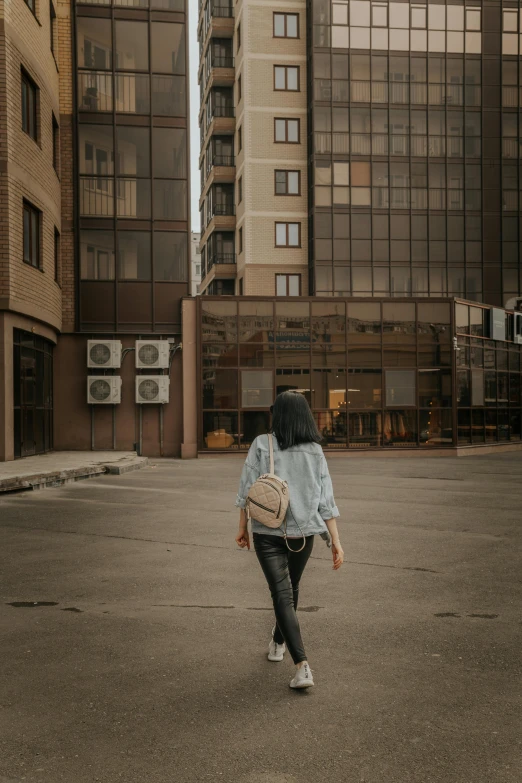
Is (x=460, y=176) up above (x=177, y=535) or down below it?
above

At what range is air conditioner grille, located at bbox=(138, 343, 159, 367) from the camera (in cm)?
2881

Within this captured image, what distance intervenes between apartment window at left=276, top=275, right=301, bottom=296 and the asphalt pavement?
32.7 metres

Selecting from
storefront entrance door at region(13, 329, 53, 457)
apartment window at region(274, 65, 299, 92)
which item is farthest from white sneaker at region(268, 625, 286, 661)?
apartment window at region(274, 65, 299, 92)

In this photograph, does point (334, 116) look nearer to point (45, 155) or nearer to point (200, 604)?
point (45, 155)

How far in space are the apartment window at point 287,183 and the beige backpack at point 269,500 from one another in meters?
39.9

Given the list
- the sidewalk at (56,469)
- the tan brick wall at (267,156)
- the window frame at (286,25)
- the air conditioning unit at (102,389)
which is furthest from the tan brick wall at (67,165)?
the window frame at (286,25)

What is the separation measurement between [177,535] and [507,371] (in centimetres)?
2674

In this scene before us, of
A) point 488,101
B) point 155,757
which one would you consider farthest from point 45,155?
point 488,101

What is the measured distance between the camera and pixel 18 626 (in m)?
6.09

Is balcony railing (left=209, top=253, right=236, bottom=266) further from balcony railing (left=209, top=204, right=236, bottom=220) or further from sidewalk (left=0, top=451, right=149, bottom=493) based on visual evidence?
sidewalk (left=0, top=451, right=149, bottom=493)

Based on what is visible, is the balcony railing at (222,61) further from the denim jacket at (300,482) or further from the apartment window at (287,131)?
the denim jacket at (300,482)

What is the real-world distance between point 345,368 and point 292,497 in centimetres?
2630

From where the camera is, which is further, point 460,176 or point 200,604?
point 460,176

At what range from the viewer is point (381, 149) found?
42.7 metres
